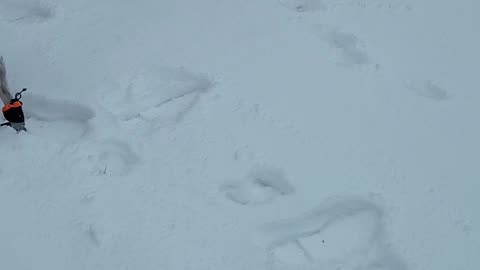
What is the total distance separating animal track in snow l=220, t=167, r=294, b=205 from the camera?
362 cm

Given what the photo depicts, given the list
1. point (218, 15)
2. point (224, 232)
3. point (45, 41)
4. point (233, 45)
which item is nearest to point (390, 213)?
point (224, 232)

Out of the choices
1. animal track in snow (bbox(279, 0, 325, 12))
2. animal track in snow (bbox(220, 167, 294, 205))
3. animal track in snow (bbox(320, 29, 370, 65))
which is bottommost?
animal track in snow (bbox(220, 167, 294, 205))

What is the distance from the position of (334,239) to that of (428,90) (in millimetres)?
1497

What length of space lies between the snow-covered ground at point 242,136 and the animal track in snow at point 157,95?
12mm

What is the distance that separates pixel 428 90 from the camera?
4234mm

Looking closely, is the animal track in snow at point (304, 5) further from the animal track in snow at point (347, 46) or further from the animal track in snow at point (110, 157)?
the animal track in snow at point (110, 157)

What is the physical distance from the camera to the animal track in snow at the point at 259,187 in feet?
11.9

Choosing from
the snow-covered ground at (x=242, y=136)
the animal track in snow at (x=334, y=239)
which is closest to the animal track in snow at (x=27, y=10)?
the snow-covered ground at (x=242, y=136)

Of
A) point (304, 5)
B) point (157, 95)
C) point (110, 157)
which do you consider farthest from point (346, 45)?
point (110, 157)

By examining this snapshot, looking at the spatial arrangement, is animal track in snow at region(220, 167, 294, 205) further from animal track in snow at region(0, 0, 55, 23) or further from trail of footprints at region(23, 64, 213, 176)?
animal track in snow at region(0, 0, 55, 23)

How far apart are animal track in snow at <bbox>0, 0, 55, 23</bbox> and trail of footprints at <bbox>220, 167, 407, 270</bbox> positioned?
7.72ft

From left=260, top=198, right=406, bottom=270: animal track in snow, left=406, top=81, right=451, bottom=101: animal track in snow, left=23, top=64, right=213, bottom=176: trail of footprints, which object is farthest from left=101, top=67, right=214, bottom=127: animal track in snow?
left=406, top=81, right=451, bottom=101: animal track in snow

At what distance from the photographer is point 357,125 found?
399 centimetres

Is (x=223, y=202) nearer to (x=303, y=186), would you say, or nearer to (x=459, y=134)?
(x=303, y=186)
